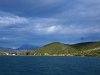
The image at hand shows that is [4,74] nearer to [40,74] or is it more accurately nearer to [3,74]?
[3,74]

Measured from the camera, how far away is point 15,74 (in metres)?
113

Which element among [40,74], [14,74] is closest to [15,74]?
[14,74]

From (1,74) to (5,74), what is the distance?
190 centimetres

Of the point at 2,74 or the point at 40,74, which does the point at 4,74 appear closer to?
the point at 2,74

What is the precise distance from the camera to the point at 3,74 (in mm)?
111250

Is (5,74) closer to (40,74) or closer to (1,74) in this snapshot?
(1,74)

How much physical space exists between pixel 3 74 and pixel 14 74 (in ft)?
16.4

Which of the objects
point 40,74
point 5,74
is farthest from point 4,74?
point 40,74

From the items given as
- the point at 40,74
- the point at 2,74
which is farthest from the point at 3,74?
the point at 40,74

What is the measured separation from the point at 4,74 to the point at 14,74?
4668mm

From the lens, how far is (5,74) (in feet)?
363

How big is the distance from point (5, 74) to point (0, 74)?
86.4 inches

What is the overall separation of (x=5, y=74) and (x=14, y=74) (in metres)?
4.36

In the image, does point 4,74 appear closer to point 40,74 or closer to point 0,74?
point 0,74
